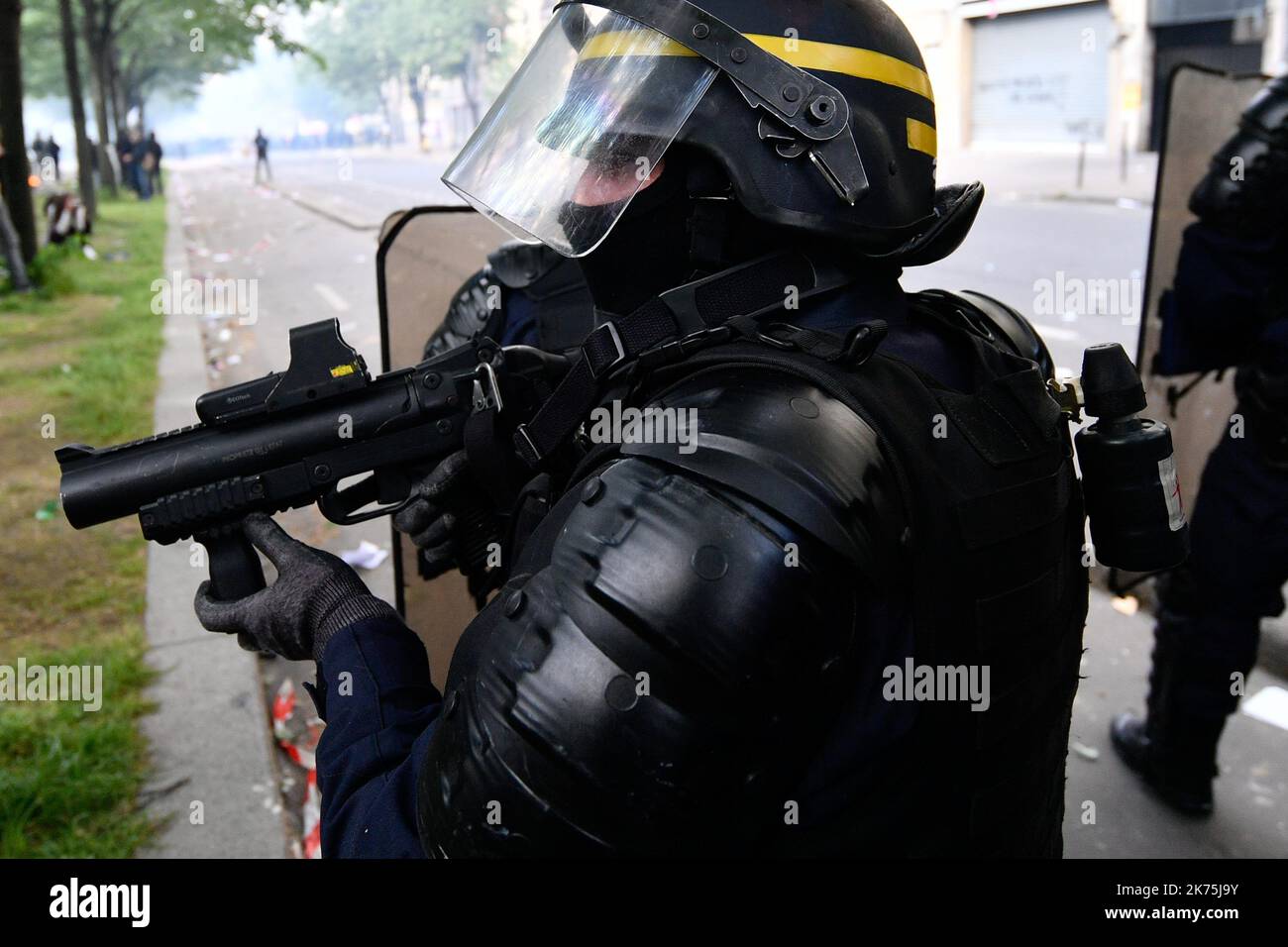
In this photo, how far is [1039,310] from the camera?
8.84 metres

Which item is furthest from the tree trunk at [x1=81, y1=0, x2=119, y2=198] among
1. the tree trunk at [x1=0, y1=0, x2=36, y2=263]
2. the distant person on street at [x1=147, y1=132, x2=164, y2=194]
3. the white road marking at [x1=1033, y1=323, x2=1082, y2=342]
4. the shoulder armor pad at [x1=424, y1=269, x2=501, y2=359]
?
the shoulder armor pad at [x1=424, y1=269, x2=501, y2=359]

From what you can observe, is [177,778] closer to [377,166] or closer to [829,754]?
[829,754]

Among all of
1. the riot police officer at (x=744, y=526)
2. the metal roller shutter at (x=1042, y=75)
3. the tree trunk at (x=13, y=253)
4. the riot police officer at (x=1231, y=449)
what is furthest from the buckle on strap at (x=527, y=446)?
the metal roller shutter at (x=1042, y=75)

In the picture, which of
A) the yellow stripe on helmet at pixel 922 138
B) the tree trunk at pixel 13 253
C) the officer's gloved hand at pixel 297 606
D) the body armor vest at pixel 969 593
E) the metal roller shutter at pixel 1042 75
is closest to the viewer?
the body armor vest at pixel 969 593

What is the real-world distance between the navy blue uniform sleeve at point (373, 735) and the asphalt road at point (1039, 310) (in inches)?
83.7

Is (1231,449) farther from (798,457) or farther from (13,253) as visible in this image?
(13,253)

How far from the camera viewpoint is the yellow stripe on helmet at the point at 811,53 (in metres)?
1.34

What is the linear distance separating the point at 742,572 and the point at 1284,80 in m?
2.38

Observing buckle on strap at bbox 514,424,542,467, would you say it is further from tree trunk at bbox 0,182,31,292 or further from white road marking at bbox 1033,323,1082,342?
tree trunk at bbox 0,182,31,292

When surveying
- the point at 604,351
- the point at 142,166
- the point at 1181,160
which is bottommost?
the point at 604,351

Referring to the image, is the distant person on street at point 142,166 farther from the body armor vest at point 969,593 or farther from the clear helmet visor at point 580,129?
the body armor vest at point 969,593

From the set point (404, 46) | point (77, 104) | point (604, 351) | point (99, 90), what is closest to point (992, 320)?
point (604, 351)

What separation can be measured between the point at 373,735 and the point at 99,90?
27.2m

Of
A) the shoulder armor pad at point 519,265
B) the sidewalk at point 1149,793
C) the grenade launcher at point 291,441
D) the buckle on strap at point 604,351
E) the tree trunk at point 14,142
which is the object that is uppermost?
the tree trunk at point 14,142
